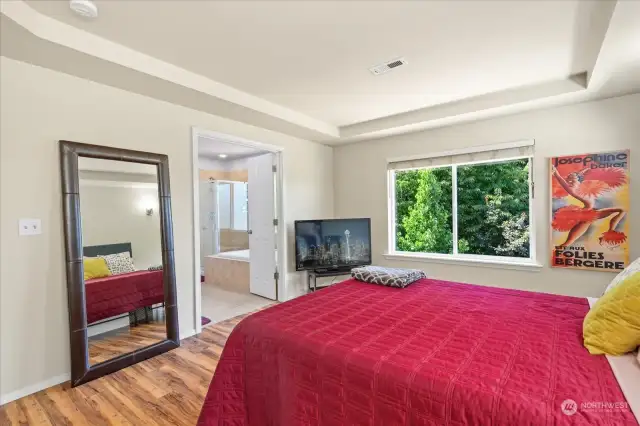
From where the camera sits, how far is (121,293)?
9.06 ft

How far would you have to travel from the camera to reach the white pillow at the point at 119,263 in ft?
8.68

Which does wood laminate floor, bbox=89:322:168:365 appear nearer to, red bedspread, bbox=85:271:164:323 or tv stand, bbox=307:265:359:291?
red bedspread, bbox=85:271:164:323

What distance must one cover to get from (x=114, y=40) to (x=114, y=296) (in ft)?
6.53

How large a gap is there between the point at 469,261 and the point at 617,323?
8.64 ft

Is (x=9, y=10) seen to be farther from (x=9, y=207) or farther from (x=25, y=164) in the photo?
(x=9, y=207)

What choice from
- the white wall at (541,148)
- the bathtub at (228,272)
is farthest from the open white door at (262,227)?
the white wall at (541,148)

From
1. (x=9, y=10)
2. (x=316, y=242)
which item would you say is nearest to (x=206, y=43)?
(x=9, y=10)

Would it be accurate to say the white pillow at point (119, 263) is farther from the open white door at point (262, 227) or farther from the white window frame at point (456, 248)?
the white window frame at point (456, 248)

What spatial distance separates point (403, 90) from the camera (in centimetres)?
315

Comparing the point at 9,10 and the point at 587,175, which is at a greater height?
the point at 9,10

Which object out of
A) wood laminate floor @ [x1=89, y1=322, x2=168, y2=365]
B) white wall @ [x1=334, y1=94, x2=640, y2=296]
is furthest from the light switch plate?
white wall @ [x1=334, y1=94, x2=640, y2=296]

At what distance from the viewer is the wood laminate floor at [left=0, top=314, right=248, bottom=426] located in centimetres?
193

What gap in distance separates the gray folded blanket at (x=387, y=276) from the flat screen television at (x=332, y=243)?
1563 millimetres

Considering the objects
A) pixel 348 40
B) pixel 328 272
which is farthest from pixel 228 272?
pixel 348 40
